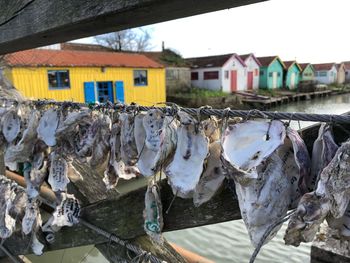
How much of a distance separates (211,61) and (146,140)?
30.6m

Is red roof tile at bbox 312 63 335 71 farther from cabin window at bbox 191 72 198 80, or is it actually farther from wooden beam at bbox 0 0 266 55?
wooden beam at bbox 0 0 266 55

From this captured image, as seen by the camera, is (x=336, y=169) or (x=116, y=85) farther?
(x=116, y=85)

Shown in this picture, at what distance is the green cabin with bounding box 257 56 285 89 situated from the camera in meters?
36.0

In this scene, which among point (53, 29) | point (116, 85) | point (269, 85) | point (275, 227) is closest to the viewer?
point (275, 227)

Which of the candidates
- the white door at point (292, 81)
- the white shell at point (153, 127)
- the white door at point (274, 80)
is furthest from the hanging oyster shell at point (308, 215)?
the white door at point (292, 81)

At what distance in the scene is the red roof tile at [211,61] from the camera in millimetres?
29828

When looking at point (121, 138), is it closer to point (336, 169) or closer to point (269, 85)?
point (336, 169)

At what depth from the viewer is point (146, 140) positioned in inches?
46.4

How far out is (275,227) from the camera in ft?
2.78

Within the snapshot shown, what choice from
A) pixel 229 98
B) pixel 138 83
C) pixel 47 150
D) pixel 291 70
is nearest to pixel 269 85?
pixel 291 70

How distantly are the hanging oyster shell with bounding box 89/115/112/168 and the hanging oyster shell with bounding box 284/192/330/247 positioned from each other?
848 millimetres

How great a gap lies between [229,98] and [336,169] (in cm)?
2568

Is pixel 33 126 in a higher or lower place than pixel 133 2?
lower

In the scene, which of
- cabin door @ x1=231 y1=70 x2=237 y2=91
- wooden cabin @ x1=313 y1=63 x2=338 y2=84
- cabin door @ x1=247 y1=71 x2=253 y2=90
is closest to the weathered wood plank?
cabin door @ x1=231 y1=70 x2=237 y2=91
